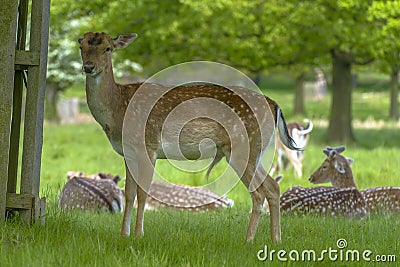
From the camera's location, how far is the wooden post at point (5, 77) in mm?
5973

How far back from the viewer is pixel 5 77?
6016 mm

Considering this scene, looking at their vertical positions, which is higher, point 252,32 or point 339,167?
point 252,32

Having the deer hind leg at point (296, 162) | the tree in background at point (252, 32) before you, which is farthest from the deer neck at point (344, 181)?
the tree in background at point (252, 32)

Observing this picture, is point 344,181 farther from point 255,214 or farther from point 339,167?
point 255,214

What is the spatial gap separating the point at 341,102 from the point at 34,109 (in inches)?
584

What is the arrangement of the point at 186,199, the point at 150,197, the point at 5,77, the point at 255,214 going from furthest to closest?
1. the point at 150,197
2. the point at 186,199
3. the point at 255,214
4. the point at 5,77

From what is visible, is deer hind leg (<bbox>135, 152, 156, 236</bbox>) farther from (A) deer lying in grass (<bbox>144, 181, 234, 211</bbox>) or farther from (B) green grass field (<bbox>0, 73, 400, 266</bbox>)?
(A) deer lying in grass (<bbox>144, 181, 234, 211</bbox>)

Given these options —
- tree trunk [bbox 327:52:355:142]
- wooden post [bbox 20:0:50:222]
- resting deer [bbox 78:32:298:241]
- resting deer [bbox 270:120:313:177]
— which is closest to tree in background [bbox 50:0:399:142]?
tree trunk [bbox 327:52:355:142]

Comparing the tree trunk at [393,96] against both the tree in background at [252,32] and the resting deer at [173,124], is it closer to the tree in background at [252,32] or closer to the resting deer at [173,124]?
the tree in background at [252,32]

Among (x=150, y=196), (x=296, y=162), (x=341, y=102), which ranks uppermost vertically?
(x=341, y=102)

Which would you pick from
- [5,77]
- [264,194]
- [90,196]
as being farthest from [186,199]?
[5,77]

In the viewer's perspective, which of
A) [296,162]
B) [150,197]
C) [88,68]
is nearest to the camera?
[88,68]

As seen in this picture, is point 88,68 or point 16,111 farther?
point 16,111

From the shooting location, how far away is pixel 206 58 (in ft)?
64.8
